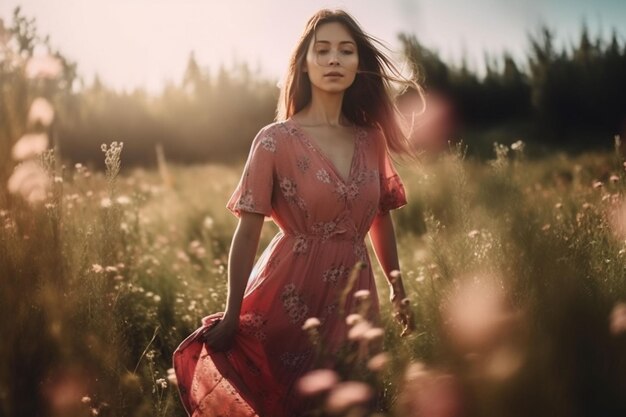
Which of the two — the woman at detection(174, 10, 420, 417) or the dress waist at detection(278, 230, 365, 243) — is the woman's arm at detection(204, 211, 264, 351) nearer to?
the woman at detection(174, 10, 420, 417)

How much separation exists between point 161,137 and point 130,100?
6.48 feet

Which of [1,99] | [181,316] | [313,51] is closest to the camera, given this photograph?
[1,99]

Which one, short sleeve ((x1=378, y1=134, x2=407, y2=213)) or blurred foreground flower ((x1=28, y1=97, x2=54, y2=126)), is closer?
blurred foreground flower ((x1=28, y1=97, x2=54, y2=126))

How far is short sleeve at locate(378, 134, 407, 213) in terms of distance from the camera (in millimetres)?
3012

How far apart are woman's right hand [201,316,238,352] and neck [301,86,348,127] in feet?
3.09

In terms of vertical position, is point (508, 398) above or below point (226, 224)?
above

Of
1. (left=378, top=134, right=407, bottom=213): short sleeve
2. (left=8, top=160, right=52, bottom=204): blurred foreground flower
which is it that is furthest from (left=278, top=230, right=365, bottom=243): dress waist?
(left=8, top=160, right=52, bottom=204): blurred foreground flower

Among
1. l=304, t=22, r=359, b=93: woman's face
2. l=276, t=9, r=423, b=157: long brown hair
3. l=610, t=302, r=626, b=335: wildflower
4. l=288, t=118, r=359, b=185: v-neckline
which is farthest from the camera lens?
l=276, t=9, r=423, b=157: long brown hair

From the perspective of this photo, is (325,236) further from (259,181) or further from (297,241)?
(259,181)

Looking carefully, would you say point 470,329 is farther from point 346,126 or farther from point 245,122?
point 245,122

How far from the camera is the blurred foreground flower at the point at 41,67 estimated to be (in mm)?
2559

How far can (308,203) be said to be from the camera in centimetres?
260

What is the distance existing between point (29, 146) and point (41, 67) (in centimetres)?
33

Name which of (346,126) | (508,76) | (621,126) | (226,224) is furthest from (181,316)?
(508,76)
